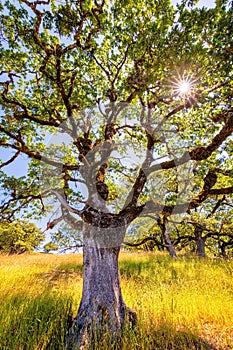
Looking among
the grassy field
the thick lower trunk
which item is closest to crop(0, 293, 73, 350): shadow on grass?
the grassy field

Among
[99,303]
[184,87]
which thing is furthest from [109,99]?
[99,303]

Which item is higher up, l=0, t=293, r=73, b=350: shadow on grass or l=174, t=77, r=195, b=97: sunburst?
l=174, t=77, r=195, b=97: sunburst

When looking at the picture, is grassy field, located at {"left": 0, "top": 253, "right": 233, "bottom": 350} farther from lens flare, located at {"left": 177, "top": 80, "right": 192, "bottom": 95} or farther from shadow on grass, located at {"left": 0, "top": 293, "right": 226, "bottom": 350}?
lens flare, located at {"left": 177, "top": 80, "right": 192, "bottom": 95}

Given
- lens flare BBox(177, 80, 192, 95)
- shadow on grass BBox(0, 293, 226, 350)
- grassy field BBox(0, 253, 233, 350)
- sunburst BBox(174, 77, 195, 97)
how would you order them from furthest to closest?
lens flare BBox(177, 80, 192, 95)
sunburst BBox(174, 77, 195, 97)
grassy field BBox(0, 253, 233, 350)
shadow on grass BBox(0, 293, 226, 350)

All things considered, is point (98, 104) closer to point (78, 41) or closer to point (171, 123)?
point (78, 41)

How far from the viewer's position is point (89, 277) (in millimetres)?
4230

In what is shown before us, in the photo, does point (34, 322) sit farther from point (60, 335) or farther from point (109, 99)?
point (109, 99)

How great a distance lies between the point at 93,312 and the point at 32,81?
7261 millimetres

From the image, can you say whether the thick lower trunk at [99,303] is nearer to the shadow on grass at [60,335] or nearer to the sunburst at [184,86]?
the shadow on grass at [60,335]

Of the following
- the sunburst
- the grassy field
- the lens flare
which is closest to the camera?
the grassy field

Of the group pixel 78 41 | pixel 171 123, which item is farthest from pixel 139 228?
pixel 78 41

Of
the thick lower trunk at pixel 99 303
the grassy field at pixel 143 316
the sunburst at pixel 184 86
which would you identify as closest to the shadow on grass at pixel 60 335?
the grassy field at pixel 143 316

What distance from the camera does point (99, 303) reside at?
3.93 meters

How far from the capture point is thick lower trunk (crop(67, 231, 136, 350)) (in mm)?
3471
